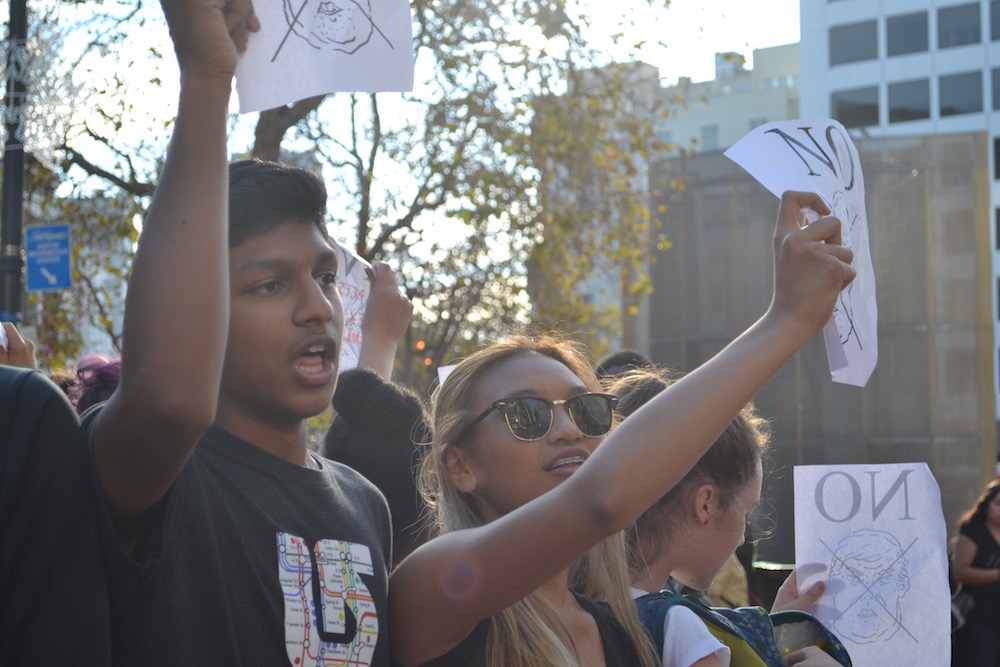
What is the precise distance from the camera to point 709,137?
62719 millimetres

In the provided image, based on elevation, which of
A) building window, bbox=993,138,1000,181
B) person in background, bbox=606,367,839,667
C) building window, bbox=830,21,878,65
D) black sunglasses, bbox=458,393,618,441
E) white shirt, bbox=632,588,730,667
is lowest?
white shirt, bbox=632,588,730,667

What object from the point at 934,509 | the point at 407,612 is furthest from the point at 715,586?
the point at 407,612

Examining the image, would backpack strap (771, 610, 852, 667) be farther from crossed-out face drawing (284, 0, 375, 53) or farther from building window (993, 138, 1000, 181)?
building window (993, 138, 1000, 181)

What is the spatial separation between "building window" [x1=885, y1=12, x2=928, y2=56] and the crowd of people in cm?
5254

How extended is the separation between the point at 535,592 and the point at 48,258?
8.23 m

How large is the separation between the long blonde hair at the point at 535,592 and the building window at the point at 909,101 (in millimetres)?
52497

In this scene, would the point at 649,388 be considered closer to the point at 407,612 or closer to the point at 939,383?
the point at 407,612

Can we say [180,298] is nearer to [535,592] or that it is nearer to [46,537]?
[46,537]

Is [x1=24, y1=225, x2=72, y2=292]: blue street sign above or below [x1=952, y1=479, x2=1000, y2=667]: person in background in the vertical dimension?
above

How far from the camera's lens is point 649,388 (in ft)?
10.6

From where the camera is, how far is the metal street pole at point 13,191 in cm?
848

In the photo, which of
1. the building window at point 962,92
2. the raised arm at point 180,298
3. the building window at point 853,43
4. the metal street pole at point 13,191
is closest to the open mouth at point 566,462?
the raised arm at point 180,298

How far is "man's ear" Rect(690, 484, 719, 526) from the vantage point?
2.80m

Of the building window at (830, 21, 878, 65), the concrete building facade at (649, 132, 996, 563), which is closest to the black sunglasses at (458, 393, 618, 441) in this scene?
the concrete building facade at (649, 132, 996, 563)
